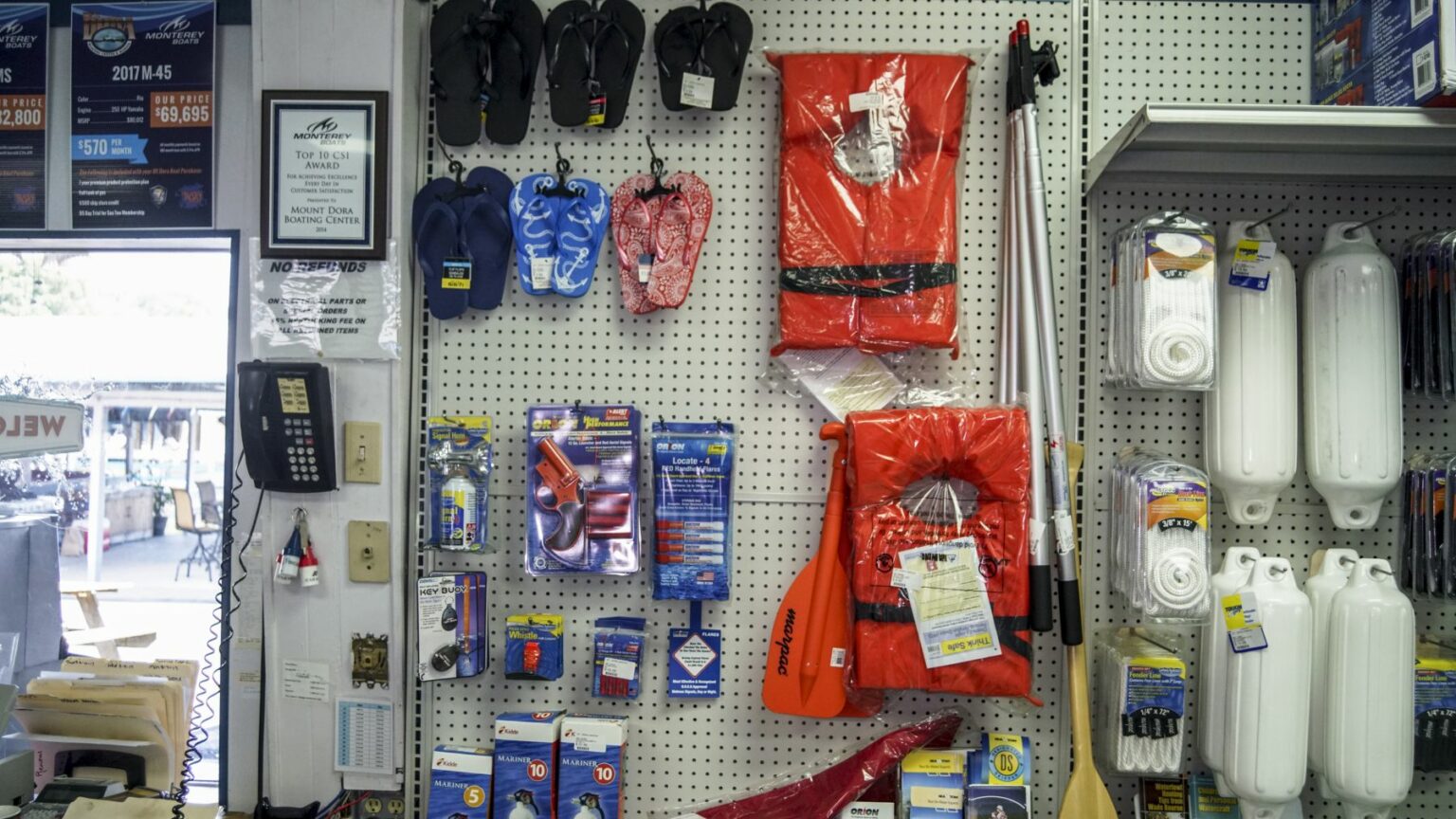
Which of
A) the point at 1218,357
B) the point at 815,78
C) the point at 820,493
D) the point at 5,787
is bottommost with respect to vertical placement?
the point at 5,787

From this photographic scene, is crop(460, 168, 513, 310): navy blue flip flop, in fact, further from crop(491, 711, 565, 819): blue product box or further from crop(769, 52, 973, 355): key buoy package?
crop(491, 711, 565, 819): blue product box

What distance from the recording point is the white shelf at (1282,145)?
1524 millimetres

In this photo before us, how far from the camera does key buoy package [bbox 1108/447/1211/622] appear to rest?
166 centimetres

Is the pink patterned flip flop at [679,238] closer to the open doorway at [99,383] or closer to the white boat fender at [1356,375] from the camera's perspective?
the open doorway at [99,383]

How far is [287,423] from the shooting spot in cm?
184

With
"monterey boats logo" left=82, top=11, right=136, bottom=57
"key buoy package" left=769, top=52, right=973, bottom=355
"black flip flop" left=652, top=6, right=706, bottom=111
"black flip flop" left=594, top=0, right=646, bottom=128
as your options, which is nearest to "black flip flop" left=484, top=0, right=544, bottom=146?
"black flip flop" left=594, top=0, right=646, bottom=128

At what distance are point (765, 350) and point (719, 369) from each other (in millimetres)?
112

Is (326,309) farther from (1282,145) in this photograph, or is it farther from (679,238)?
(1282,145)

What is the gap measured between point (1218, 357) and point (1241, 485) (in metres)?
0.27

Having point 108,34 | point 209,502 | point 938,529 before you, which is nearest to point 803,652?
point 938,529

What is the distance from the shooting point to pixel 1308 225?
6.16 ft

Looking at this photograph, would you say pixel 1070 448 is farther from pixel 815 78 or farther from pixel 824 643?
pixel 815 78

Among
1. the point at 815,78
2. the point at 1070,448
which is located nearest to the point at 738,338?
the point at 815,78

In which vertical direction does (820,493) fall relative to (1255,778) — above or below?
above
